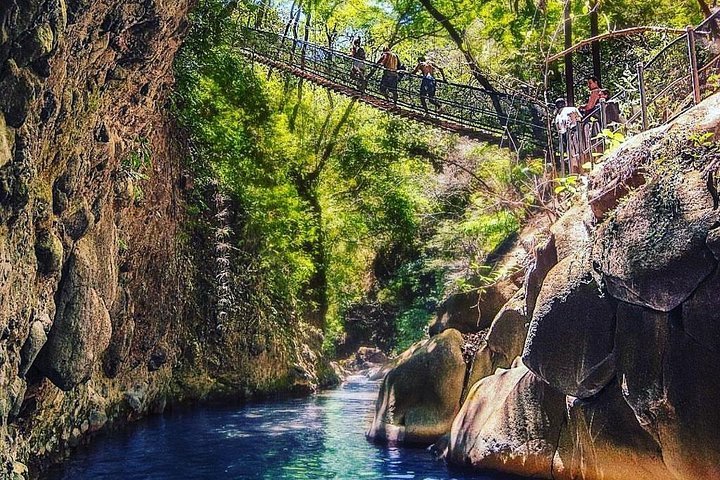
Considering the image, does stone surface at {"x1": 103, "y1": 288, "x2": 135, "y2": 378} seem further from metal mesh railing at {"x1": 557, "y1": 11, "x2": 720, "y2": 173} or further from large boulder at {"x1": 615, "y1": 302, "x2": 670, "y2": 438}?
large boulder at {"x1": 615, "y1": 302, "x2": 670, "y2": 438}

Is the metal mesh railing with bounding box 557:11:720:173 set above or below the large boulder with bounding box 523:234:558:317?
above

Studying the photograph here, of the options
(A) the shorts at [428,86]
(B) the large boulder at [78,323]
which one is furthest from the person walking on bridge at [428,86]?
(B) the large boulder at [78,323]

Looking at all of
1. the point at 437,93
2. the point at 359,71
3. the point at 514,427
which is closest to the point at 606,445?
the point at 514,427

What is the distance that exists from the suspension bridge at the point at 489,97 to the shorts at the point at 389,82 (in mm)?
176

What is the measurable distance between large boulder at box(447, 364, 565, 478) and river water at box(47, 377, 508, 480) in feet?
1.02

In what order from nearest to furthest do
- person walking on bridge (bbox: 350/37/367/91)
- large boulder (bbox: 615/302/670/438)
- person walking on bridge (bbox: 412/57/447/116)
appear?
1. large boulder (bbox: 615/302/670/438)
2. person walking on bridge (bbox: 412/57/447/116)
3. person walking on bridge (bbox: 350/37/367/91)

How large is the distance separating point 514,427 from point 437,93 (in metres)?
10.7

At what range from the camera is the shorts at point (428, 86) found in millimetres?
16969

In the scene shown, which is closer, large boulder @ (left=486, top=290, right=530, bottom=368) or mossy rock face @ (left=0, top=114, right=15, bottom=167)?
mossy rock face @ (left=0, top=114, right=15, bottom=167)

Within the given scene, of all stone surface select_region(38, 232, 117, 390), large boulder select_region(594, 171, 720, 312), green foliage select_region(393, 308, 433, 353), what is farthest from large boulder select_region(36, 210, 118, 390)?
green foliage select_region(393, 308, 433, 353)

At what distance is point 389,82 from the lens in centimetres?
1788

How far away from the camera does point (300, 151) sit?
23422 mm

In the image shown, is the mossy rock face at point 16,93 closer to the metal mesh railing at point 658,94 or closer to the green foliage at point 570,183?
the metal mesh railing at point 658,94

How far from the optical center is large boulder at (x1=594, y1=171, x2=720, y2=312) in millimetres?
6164
